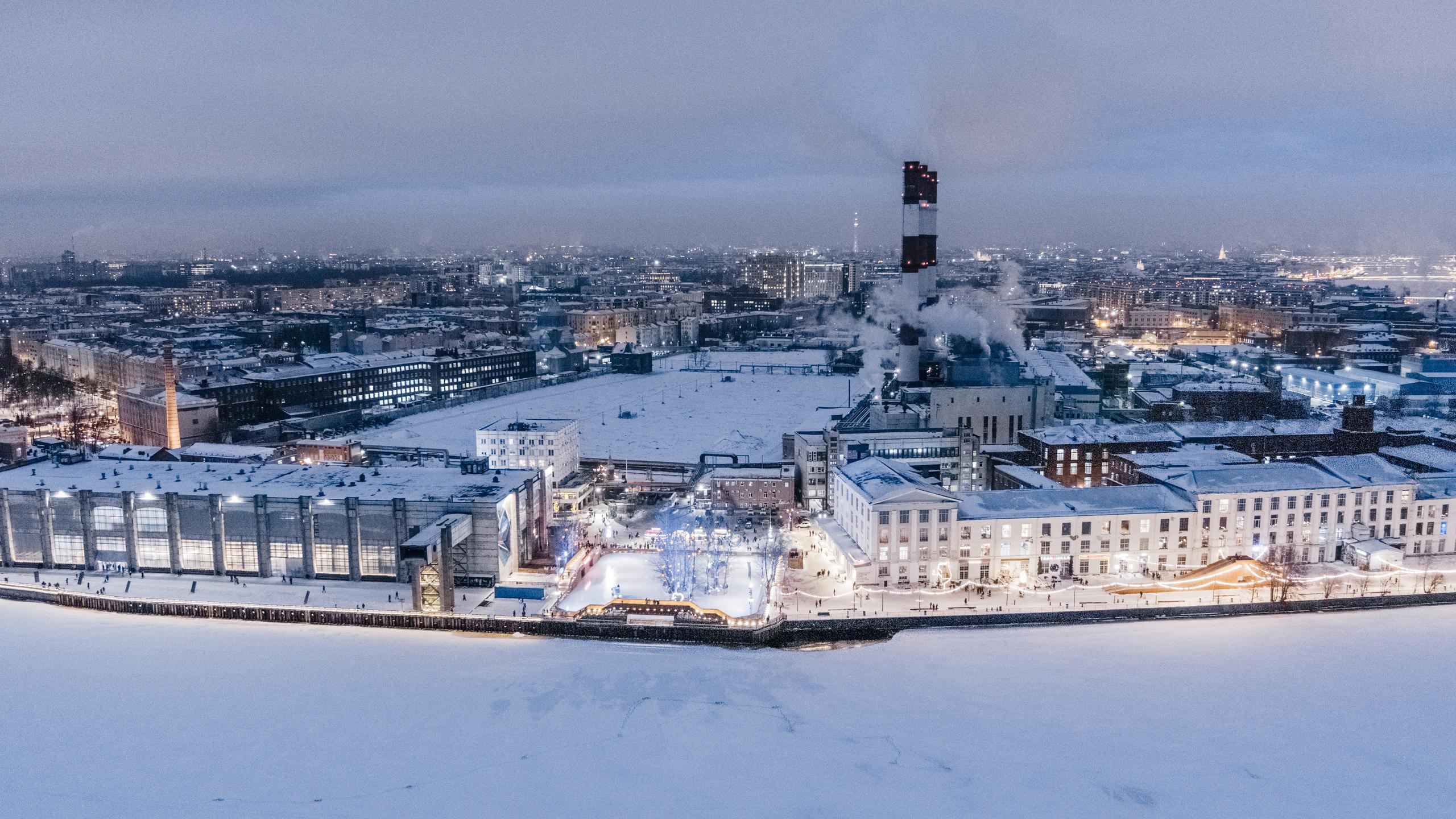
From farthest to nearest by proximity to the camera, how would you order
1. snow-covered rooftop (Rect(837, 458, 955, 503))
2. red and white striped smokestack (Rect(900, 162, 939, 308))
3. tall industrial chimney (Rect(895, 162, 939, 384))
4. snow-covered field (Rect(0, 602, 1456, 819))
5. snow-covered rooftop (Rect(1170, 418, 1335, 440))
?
red and white striped smokestack (Rect(900, 162, 939, 308)), tall industrial chimney (Rect(895, 162, 939, 384)), snow-covered rooftop (Rect(1170, 418, 1335, 440)), snow-covered rooftop (Rect(837, 458, 955, 503)), snow-covered field (Rect(0, 602, 1456, 819))

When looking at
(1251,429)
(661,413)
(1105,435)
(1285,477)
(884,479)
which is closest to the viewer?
(884,479)

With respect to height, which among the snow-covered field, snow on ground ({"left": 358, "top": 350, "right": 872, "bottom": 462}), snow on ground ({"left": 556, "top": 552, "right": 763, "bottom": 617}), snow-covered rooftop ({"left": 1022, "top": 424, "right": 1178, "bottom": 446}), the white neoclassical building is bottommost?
the snow-covered field

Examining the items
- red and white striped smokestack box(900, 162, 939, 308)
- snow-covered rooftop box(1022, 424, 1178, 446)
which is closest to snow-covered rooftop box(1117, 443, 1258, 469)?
snow-covered rooftop box(1022, 424, 1178, 446)

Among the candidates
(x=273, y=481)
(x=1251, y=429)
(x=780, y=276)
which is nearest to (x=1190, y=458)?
(x=1251, y=429)

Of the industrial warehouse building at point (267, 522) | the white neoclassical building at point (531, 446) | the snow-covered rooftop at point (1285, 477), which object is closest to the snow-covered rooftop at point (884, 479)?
the snow-covered rooftop at point (1285, 477)

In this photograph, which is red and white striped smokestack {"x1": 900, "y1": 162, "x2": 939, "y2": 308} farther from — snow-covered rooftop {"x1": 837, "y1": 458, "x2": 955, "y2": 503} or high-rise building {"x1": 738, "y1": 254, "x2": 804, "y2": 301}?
high-rise building {"x1": 738, "y1": 254, "x2": 804, "y2": 301}

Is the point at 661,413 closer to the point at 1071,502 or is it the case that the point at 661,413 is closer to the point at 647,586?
the point at 647,586
